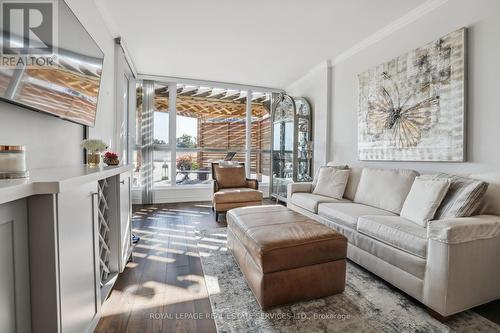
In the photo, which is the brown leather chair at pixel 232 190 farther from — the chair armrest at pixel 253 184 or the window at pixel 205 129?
the window at pixel 205 129

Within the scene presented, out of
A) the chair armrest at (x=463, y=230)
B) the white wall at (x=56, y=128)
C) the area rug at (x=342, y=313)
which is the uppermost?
the white wall at (x=56, y=128)

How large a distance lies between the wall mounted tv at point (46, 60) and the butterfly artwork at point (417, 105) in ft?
9.95

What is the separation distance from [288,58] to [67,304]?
3.88m

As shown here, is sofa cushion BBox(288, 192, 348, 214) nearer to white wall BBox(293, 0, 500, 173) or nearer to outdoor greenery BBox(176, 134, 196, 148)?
white wall BBox(293, 0, 500, 173)

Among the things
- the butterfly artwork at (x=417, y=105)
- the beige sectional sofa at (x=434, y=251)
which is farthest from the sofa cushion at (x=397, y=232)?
the butterfly artwork at (x=417, y=105)

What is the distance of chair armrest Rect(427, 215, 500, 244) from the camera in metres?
1.40

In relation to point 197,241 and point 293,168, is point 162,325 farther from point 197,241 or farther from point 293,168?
point 293,168

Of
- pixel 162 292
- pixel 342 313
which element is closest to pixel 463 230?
pixel 342 313

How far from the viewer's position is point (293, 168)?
447 centimetres

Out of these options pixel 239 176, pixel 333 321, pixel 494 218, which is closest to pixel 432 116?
pixel 494 218

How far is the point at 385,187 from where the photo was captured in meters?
2.53

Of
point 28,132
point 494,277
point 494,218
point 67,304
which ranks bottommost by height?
point 494,277

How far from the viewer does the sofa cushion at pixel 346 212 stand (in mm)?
2230

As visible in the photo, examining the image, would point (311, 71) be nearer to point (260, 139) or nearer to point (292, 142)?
point (292, 142)
